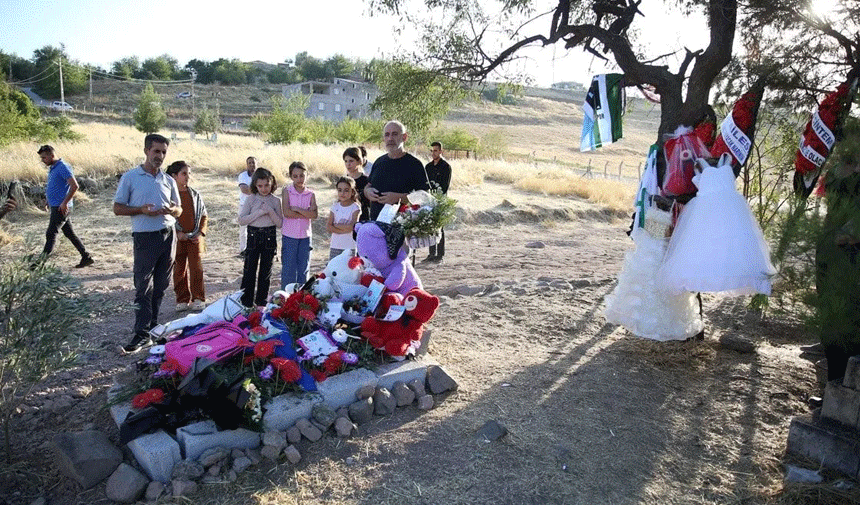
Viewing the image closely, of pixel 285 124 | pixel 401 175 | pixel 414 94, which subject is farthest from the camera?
pixel 285 124

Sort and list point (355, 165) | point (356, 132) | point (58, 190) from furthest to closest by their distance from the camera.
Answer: point (356, 132) < point (58, 190) < point (355, 165)

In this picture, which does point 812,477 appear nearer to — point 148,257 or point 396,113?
point 148,257

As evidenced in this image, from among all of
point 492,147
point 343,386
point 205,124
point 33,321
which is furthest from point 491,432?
point 205,124

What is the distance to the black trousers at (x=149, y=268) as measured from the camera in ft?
17.6

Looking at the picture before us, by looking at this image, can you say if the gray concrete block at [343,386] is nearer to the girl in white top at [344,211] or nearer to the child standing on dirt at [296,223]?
the girl in white top at [344,211]

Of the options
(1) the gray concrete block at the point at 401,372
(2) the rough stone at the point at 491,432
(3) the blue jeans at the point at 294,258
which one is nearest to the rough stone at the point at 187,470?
(1) the gray concrete block at the point at 401,372

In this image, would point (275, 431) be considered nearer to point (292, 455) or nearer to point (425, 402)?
point (292, 455)

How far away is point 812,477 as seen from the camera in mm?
3459

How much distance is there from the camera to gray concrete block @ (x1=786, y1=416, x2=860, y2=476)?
3564mm

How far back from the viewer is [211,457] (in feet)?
11.7

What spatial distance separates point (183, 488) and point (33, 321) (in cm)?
137

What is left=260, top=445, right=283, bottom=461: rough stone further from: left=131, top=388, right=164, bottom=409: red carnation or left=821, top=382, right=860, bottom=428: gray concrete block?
left=821, top=382, right=860, bottom=428: gray concrete block

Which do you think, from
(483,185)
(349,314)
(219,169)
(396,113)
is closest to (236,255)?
(396,113)

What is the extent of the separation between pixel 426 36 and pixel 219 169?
1306 centimetres
